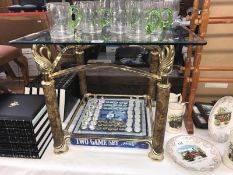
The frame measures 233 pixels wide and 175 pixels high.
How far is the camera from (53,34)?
760 mm

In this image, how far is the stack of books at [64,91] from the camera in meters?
1.02

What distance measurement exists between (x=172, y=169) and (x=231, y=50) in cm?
66

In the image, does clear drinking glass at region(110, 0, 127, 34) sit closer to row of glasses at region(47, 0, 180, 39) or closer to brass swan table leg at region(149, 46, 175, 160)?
row of glasses at region(47, 0, 180, 39)

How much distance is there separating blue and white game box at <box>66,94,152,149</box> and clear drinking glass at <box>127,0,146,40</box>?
41 cm

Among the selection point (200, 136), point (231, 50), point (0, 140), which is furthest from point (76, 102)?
point (231, 50)

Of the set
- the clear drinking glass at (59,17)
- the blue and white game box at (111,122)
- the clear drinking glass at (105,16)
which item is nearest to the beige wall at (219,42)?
the blue and white game box at (111,122)

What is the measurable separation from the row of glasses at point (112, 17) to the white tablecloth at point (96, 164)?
1.56ft

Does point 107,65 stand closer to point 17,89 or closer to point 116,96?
point 116,96

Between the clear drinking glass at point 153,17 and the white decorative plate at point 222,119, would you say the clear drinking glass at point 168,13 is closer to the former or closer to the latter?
the clear drinking glass at point 153,17

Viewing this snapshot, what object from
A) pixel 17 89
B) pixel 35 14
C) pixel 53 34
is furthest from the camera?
pixel 17 89

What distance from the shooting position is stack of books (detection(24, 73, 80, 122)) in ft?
3.34

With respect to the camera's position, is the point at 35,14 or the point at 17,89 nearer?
the point at 35,14

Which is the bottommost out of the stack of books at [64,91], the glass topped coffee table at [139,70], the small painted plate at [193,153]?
the small painted plate at [193,153]

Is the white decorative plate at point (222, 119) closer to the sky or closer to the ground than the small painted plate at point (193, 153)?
closer to the sky
